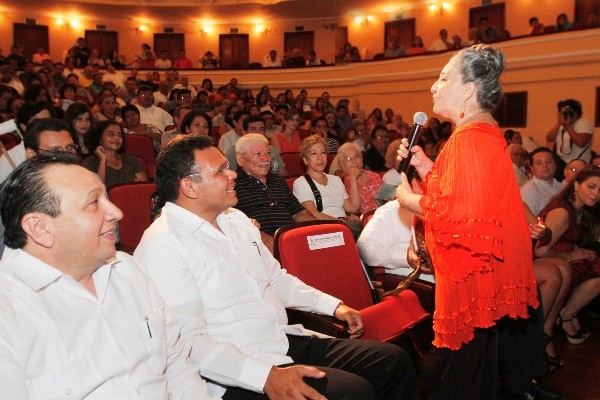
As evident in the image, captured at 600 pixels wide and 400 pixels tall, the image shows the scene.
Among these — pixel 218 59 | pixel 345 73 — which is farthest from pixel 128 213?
pixel 218 59

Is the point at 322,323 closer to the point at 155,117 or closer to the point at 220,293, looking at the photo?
the point at 220,293

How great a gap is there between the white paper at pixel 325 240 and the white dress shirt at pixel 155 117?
5187mm

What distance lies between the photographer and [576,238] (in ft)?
10.9

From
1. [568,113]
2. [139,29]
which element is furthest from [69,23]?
[568,113]

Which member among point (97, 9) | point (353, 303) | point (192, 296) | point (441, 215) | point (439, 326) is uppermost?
point (97, 9)

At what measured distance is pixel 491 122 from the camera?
165 centimetres

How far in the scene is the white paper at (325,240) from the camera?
2.43 metres

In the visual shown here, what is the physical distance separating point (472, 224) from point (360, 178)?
2637 mm

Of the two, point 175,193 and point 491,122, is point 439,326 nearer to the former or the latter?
point 491,122

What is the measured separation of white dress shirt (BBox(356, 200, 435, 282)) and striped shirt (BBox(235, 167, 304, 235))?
2.15 ft

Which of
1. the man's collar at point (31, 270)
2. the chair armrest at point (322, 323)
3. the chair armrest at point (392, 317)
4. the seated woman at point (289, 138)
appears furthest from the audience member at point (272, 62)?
the man's collar at point (31, 270)

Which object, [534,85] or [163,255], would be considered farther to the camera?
[534,85]

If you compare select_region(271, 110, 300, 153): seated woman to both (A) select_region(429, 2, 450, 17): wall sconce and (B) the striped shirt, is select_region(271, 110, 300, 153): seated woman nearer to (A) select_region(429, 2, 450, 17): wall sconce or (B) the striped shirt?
(B) the striped shirt

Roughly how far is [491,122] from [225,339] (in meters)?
1.06
